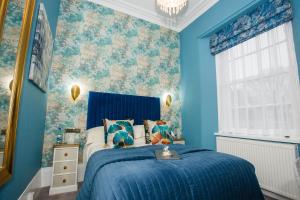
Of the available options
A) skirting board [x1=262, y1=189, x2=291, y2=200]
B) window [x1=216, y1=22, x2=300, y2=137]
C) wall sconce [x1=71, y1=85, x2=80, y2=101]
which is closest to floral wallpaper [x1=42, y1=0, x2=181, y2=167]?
wall sconce [x1=71, y1=85, x2=80, y2=101]

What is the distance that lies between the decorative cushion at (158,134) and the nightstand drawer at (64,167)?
122cm

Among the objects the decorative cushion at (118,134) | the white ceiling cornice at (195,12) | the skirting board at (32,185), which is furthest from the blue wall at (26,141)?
the white ceiling cornice at (195,12)

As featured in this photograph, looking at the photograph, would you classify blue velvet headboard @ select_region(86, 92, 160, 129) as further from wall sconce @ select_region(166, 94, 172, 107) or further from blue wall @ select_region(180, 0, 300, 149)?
blue wall @ select_region(180, 0, 300, 149)

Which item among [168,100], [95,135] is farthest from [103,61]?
[168,100]

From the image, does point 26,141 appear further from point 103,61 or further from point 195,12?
point 195,12

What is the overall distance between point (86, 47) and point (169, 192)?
2851mm

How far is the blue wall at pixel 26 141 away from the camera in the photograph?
4.89 ft

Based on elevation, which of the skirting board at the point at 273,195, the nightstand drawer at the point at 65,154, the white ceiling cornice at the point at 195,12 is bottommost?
the skirting board at the point at 273,195

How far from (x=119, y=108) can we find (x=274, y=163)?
2.57 meters

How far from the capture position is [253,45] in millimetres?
2680

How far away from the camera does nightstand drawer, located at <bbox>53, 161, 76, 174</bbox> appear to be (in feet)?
7.56

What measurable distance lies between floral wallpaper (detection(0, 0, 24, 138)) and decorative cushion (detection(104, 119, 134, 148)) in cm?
137

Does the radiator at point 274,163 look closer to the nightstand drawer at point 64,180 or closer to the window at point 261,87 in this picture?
the window at point 261,87

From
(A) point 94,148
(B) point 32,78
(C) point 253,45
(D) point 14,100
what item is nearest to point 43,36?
(B) point 32,78
